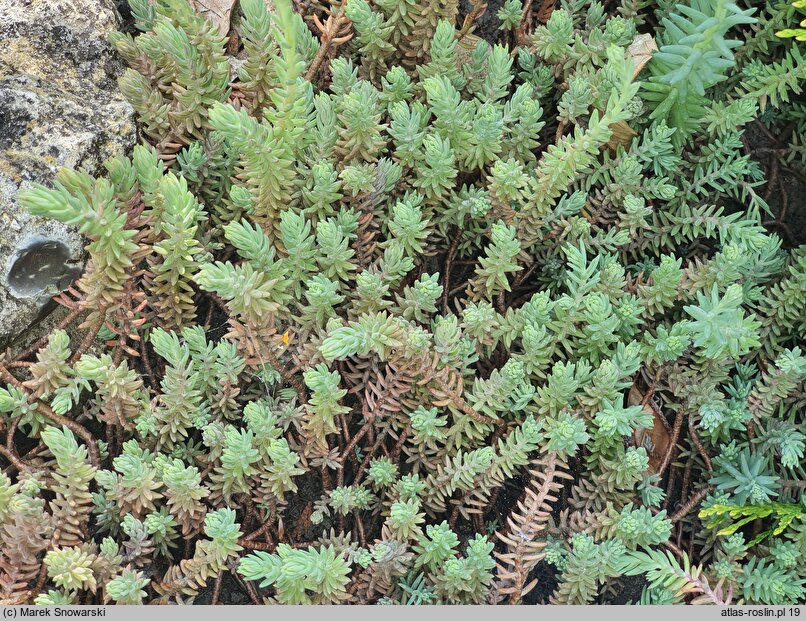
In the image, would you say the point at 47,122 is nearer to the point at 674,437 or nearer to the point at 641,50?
the point at 641,50

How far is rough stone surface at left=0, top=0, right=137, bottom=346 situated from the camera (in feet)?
8.77

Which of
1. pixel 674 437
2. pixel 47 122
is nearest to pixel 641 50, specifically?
pixel 674 437

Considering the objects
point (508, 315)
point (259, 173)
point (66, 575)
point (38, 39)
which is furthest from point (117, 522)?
point (38, 39)

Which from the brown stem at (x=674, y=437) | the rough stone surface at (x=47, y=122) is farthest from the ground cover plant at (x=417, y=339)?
the rough stone surface at (x=47, y=122)

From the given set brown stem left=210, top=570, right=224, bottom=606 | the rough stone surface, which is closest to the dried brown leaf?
the rough stone surface

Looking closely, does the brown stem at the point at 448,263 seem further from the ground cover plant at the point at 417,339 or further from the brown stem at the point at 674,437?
the brown stem at the point at 674,437

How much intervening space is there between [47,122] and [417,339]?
1626 millimetres

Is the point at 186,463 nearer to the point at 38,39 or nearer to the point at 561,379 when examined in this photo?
the point at 561,379

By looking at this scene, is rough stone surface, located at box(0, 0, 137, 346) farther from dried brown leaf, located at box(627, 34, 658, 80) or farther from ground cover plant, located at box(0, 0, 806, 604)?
dried brown leaf, located at box(627, 34, 658, 80)

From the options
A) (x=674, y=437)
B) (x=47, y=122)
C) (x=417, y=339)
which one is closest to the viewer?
(x=417, y=339)

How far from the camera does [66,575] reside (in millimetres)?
2391

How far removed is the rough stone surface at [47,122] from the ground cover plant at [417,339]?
0.12 metres

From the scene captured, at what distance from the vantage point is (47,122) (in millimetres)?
2770

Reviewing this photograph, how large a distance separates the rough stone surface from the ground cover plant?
0.40ft
